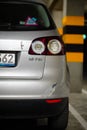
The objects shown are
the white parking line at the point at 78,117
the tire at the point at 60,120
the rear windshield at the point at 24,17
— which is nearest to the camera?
the rear windshield at the point at 24,17

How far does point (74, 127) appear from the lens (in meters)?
5.74

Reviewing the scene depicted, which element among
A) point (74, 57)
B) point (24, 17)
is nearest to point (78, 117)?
point (24, 17)

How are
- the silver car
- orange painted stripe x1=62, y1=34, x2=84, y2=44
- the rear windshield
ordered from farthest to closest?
orange painted stripe x1=62, y1=34, x2=84, y2=44 < the rear windshield < the silver car

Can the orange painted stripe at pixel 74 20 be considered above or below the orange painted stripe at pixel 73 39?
above

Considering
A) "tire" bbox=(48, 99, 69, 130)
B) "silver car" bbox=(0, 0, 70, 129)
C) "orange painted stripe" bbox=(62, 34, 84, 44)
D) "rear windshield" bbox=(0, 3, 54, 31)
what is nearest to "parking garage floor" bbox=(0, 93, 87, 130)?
"tire" bbox=(48, 99, 69, 130)

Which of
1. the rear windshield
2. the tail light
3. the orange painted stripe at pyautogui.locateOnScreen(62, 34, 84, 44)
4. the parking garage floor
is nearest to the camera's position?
the tail light

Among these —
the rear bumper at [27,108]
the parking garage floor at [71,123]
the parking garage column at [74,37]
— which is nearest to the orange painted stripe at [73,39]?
the parking garage column at [74,37]

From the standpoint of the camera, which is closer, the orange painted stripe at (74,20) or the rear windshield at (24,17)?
the rear windshield at (24,17)

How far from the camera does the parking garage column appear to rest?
32.9 feet

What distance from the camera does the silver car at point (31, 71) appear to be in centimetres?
448

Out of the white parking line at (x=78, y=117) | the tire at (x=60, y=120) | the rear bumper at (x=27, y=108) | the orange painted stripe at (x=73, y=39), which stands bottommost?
the white parking line at (x=78, y=117)

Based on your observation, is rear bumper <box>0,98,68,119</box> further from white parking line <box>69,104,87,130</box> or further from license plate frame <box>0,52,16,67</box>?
white parking line <box>69,104,87,130</box>

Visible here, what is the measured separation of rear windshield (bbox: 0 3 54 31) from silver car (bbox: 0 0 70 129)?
1cm

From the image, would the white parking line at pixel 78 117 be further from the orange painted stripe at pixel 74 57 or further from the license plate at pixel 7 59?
the orange painted stripe at pixel 74 57
